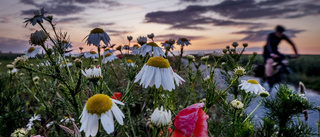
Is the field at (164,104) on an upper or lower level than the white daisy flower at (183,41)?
lower

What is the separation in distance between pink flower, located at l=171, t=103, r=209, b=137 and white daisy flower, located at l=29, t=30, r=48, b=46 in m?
0.72

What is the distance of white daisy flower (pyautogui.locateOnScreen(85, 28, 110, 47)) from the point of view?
111 centimetres

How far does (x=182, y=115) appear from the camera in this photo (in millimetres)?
670

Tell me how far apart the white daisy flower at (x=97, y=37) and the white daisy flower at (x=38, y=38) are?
24 centimetres

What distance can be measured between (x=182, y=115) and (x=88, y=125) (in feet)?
1.02

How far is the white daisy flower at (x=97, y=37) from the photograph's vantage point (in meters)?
1.11

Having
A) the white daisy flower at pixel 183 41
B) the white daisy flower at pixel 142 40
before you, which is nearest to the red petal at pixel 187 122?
the white daisy flower at pixel 142 40

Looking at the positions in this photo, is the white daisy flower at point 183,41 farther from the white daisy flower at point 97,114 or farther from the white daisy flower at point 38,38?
the white daisy flower at point 97,114

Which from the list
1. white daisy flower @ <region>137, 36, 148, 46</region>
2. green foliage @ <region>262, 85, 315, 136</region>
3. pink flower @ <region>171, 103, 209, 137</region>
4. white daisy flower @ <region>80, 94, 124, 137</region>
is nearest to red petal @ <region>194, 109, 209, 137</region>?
pink flower @ <region>171, 103, 209, 137</region>

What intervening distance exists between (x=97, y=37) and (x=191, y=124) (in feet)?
2.67

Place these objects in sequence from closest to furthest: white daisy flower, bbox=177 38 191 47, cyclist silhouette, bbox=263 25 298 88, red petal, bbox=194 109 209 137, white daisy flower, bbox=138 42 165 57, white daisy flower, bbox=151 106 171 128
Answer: white daisy flower, bbox=151 106 171 128 → red petal, bbox=194 109 209 137 → white daisy flower, bbox=138 42 165 57 → white daisy flower, bbox=177 38 191 47 → cyclist silhouette, bbox=263 25 298 88

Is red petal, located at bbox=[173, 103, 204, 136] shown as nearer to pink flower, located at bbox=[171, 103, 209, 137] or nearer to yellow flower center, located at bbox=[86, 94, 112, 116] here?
pink flower, located at bbox=[171, 103, 209, 137]

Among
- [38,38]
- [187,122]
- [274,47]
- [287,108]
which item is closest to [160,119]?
[187,122]

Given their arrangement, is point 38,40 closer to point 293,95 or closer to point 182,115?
point 182,115
